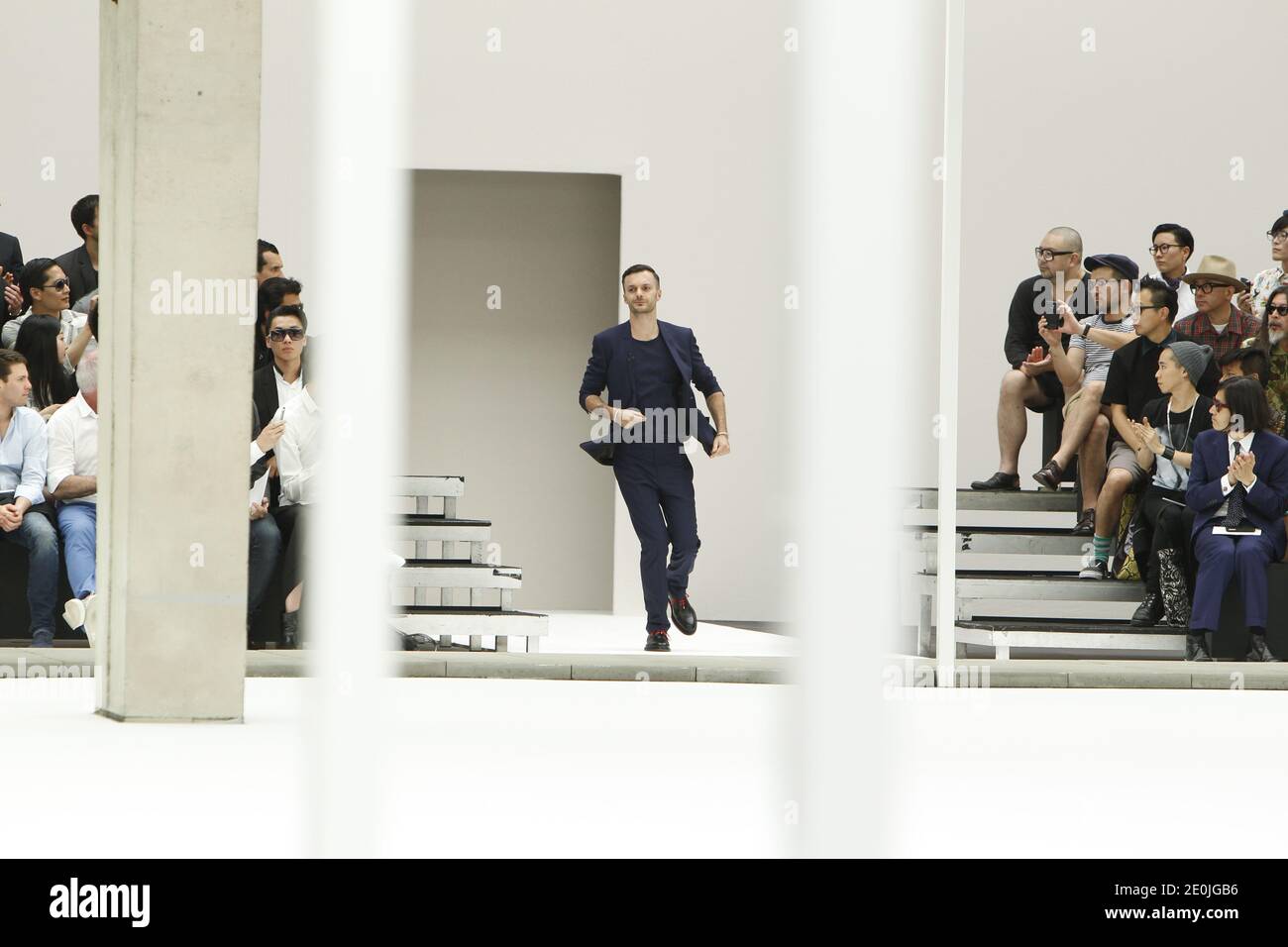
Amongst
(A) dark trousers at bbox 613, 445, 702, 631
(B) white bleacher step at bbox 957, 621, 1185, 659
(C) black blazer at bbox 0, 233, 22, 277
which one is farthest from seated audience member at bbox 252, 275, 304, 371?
(B) white bleacher step at bbox 957, 621, 1185, 659

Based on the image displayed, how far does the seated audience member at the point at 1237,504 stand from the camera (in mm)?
9023

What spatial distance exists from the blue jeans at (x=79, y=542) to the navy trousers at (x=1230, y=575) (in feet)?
18.4

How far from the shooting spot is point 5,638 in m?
8.53

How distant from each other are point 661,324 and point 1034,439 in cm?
527

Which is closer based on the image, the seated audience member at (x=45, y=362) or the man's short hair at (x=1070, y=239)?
the seated audience member at (x=45, y=362)

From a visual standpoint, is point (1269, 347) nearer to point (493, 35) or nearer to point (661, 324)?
point (661, 324)

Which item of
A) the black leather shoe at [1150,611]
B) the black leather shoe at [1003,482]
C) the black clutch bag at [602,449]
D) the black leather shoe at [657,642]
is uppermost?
the black clutch bag at [602,449]

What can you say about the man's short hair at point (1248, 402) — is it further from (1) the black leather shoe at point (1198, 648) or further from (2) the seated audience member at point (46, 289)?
(2) the seated audience member at point (46, 289)

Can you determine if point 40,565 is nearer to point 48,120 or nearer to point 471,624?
point 471,624

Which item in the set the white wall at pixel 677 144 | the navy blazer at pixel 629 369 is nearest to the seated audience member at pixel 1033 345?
the navy blazer at pixel 629 369

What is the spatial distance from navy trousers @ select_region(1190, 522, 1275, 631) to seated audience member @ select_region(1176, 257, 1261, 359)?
1.39 meters
